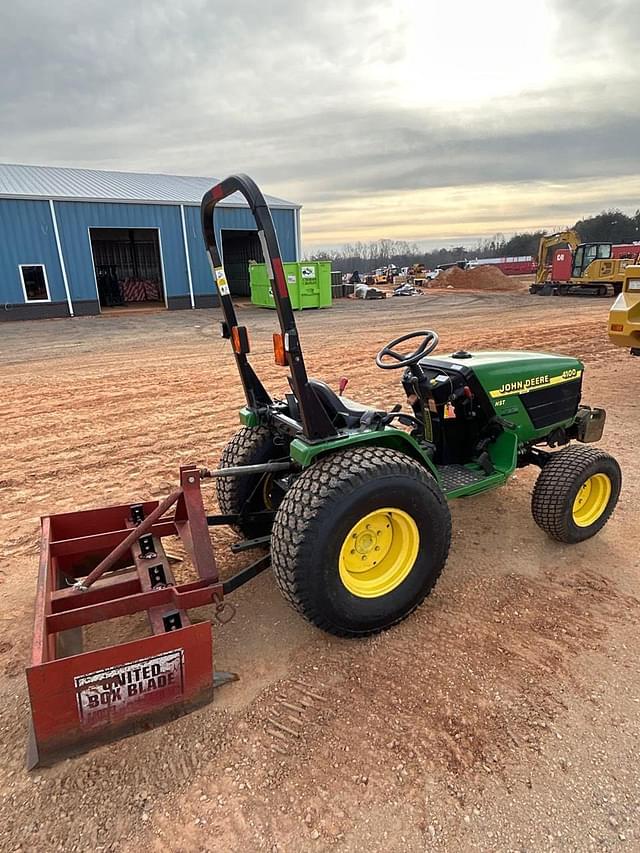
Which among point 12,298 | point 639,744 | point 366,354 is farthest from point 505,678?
point 12,298

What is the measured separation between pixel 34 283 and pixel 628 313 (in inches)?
743

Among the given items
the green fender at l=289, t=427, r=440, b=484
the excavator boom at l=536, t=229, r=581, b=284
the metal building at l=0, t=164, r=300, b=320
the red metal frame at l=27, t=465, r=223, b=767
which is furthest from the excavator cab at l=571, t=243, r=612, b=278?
the red metal frame at l=27, t=465, r=223, b=767

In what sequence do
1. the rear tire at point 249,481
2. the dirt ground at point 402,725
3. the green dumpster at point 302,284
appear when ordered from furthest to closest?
the green dumpster at point 302,284, the rear tire at point 249,481, the dirt ground at point 402,725

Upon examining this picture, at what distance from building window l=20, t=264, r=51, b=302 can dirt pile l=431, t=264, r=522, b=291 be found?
22.1 m

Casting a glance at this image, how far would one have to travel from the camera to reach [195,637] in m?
2.18

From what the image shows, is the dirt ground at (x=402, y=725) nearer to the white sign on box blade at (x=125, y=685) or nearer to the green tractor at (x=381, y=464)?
the white sign on box blade at (x=125, y=685)

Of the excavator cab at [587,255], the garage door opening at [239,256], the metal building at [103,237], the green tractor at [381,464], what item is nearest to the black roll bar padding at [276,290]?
the green tractor at [381,464]

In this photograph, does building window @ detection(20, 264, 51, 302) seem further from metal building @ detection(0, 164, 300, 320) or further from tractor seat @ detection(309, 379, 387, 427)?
tractor seat @ detection(309, 379, 387, 427)

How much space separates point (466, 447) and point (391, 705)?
6.02 ft

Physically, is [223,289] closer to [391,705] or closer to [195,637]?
[195,637]

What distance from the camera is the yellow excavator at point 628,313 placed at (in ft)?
22.3

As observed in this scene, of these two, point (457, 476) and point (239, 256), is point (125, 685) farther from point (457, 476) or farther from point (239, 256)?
point (239, 256)

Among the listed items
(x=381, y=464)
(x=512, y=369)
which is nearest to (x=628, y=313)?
(x=512, y=369)

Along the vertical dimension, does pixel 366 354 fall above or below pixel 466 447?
below
